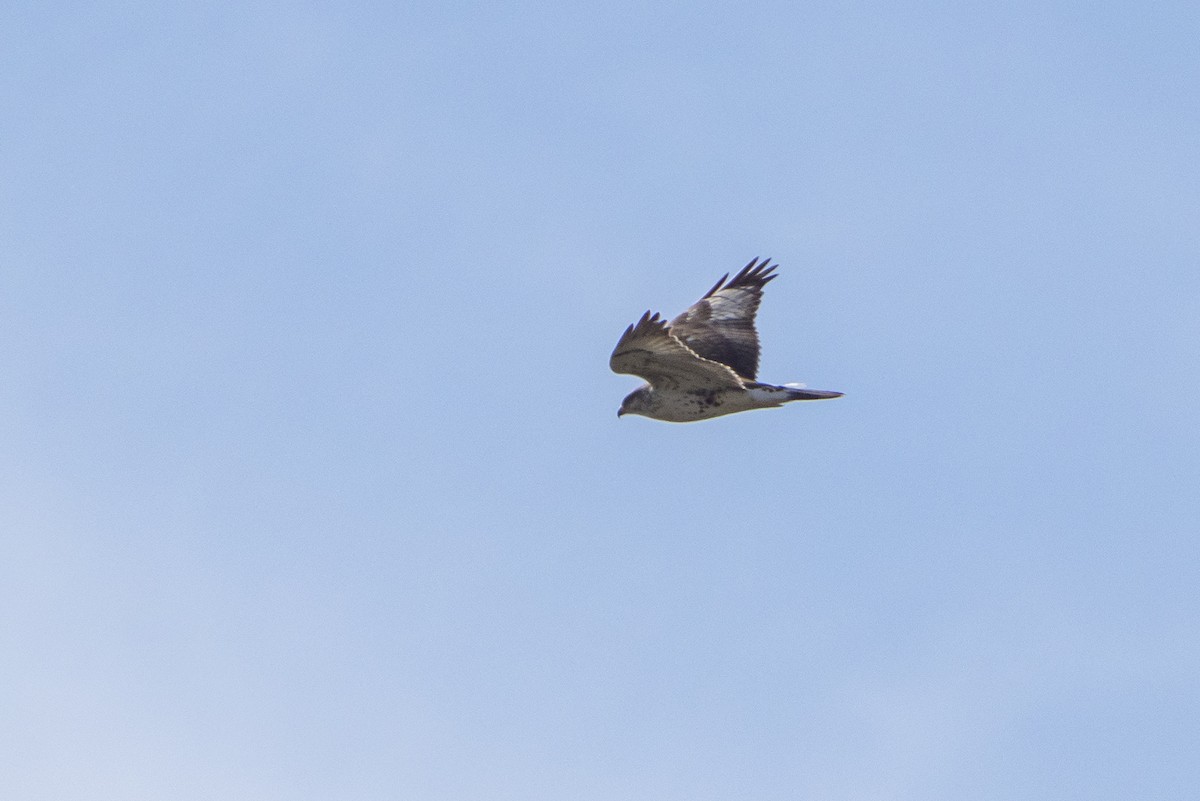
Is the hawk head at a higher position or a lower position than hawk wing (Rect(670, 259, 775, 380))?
lower

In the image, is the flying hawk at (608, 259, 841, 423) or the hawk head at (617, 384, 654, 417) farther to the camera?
the hawk head at (617, 384, 654, 417)

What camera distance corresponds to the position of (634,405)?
16.3m

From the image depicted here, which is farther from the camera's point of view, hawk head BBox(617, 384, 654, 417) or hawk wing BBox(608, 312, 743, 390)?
hawk head BBox(617, 384, 654, 417)

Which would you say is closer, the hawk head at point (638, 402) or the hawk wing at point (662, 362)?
the hawk wing at point (662, 362)

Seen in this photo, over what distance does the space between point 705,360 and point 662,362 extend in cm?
41

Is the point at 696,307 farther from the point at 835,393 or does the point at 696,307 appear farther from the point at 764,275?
the point at 835,393

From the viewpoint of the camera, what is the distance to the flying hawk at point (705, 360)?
587 inches

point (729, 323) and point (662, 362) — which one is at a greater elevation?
point (729, 323)

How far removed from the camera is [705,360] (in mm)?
15078

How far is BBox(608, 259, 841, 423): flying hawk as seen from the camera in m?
14.9

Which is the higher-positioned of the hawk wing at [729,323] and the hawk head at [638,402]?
the hawk wing at [729,323]

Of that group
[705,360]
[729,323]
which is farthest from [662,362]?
[729,323]

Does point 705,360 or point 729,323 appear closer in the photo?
point 705,360

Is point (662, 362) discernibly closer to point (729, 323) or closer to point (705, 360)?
point (705, 360)
